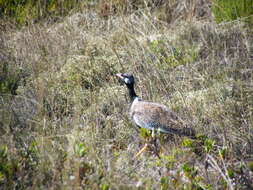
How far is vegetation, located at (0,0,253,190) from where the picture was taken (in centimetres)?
367

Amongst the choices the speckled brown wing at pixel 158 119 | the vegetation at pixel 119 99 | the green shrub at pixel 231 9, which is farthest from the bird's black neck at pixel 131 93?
the green shrub at pixel 231 9

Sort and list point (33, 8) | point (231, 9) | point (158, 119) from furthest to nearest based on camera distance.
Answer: point (33, 8), point (231, 9), point (158, 119)

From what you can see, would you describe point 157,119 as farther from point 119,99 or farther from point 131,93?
point 119,99

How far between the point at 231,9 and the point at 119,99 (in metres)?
3.08

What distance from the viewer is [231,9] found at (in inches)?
304

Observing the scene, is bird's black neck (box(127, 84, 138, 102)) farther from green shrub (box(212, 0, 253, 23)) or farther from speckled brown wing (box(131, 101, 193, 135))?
green shrub (box(212, 0, 253, 23))

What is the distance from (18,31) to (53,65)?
162 centimetres

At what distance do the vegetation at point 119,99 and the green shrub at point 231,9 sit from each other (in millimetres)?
128

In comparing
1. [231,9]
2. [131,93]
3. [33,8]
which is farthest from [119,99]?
[33,8]

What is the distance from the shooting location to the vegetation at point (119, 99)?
367cm

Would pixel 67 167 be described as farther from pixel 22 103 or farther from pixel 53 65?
pixel 53 65

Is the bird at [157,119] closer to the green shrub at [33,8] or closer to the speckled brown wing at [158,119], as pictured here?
the speckled brown wing at [158,119]

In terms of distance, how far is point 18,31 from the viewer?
7.79 meters

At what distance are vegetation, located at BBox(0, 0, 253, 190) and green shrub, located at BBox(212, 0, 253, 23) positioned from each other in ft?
0.42
